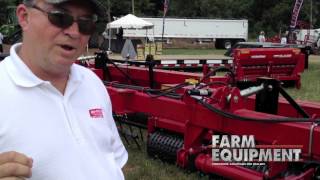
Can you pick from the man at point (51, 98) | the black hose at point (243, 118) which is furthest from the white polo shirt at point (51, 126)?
the black hose at point (243, 118)

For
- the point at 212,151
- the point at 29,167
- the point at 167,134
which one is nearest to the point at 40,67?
the point at 29,167

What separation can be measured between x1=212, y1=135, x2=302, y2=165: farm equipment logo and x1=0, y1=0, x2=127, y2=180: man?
2474 mm

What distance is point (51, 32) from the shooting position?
190 cm

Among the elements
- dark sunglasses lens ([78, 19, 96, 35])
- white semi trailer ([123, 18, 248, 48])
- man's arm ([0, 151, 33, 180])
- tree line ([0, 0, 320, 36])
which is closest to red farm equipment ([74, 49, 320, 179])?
dark sunglasses lens ([78, 19, 96, 35])

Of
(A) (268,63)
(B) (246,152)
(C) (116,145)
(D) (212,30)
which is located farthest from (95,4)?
(D) (212,30)

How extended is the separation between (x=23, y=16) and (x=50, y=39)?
157 millimetres

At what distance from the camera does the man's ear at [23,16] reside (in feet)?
6.35

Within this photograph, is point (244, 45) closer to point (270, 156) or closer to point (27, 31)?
point (270, 156)

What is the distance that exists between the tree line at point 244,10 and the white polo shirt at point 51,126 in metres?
58.0

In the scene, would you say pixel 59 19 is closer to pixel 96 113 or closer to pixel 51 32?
pixel 51 32

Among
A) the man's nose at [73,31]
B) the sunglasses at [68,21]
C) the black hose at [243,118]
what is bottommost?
the black hose at [243,118]

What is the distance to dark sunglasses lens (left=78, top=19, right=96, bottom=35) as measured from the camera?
1943 mm

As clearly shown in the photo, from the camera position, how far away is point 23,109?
1.82 metres

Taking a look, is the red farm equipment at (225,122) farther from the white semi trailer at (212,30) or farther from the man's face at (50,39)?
the white semi trailer at (212,30)
